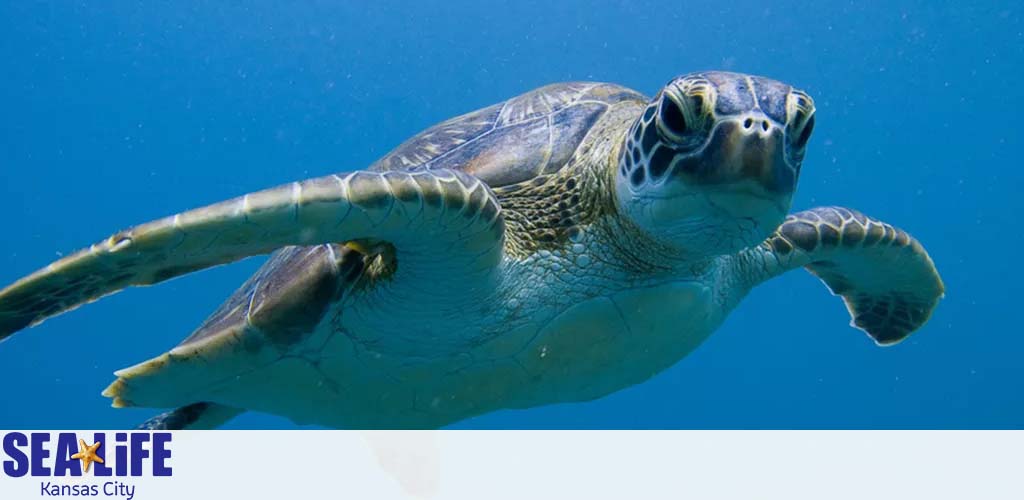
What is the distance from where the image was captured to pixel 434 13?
99.2 feet

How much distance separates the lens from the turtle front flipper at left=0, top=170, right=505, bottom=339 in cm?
205

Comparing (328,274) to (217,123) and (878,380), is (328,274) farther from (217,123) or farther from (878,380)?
(217,123)

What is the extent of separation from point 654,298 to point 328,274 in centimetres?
121

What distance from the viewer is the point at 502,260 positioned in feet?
8.40
